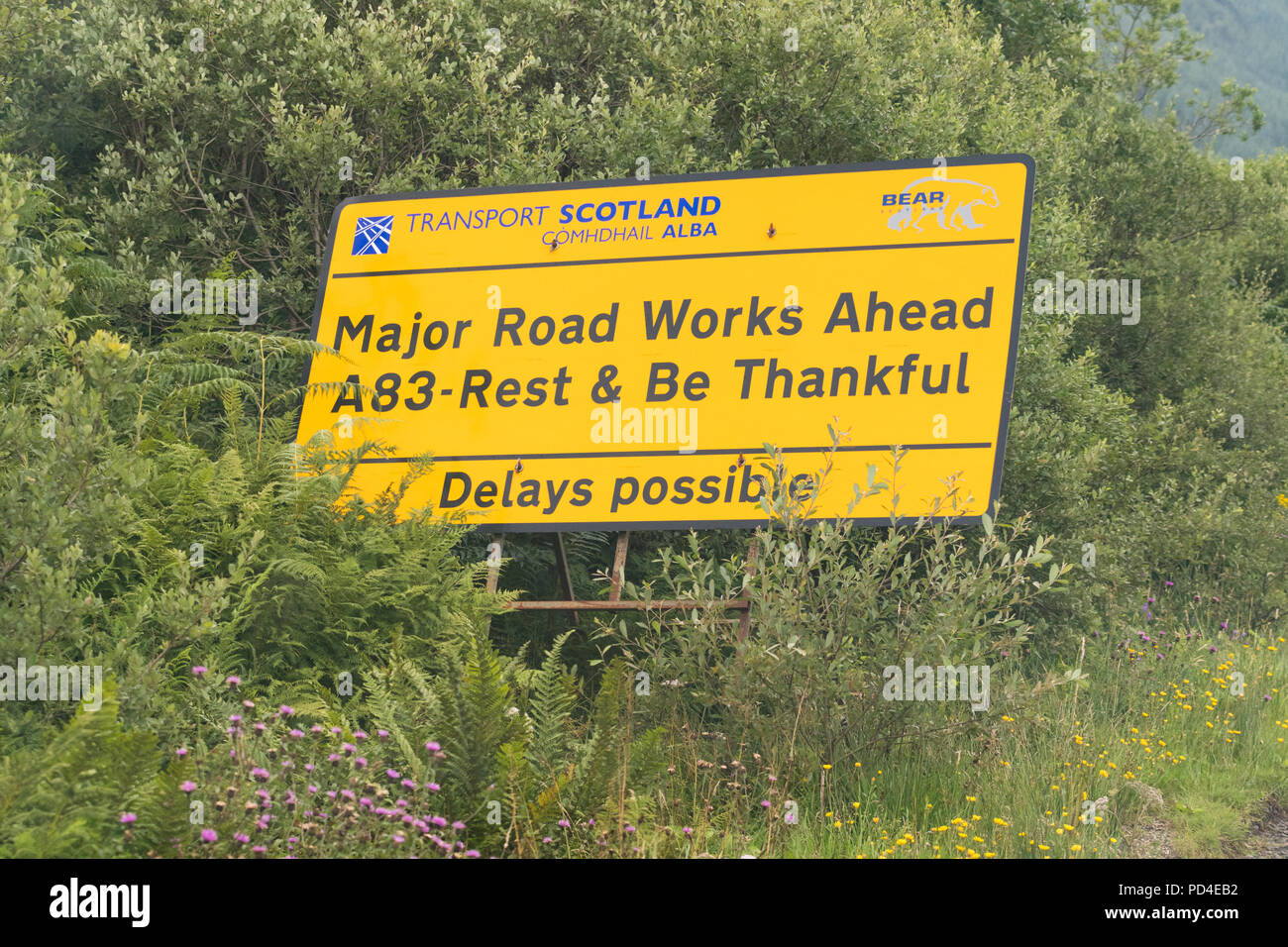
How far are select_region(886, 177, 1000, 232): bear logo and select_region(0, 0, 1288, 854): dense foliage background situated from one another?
1929mm

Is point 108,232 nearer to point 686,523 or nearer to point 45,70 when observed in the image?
point 45,70

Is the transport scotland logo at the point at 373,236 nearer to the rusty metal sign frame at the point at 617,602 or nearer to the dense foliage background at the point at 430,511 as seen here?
the dense foliage background at the point at 430,511

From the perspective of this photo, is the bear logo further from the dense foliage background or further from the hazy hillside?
the hazy hillside

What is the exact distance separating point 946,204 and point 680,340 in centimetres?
197

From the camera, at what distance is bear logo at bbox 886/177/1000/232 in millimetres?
7938

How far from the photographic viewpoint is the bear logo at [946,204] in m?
7.94

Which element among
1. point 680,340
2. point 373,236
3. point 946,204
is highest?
point 946,204

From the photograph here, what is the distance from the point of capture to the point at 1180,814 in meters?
6.44

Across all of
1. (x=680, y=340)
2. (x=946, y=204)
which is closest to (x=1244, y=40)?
(x=946, y=204)

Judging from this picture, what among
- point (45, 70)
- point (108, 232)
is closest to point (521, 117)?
point (108, 232)

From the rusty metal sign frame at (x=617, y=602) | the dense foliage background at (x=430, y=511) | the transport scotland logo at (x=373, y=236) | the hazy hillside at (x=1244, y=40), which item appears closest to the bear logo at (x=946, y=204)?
the dense foliage background at (x=430, y=511)

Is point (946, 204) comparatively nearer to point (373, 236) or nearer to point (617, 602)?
point (617, 602)

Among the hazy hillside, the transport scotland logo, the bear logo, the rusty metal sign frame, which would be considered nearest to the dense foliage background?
the rusty metal sign frame

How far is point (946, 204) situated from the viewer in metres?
8.00
